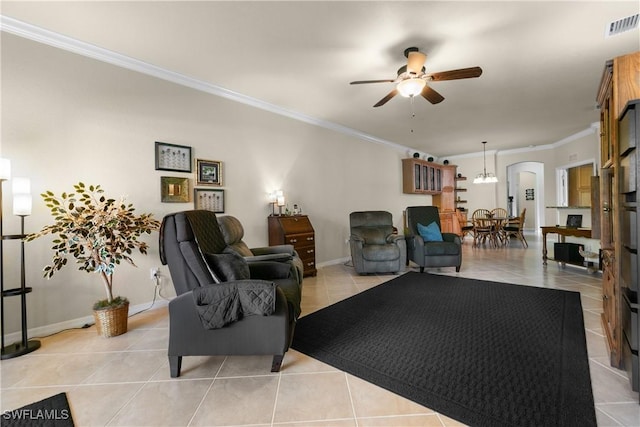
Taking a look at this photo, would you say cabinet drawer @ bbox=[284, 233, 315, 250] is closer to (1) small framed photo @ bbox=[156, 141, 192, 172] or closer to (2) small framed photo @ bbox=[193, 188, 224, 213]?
(2) small framed photo @ bbox=[193, 188, 224, 213]

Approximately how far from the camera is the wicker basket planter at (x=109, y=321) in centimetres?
229

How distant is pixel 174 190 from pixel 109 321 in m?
1.39

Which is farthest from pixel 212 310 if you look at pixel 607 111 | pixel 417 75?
pixel 607 111

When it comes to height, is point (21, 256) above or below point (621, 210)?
below

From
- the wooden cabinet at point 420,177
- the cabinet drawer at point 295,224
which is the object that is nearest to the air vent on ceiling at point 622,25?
the cabinet drawer at point 295,224

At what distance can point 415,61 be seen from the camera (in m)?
2.47

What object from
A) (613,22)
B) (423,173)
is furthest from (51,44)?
(423,173)

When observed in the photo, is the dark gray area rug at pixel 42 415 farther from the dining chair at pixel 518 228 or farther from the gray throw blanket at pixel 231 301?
the dining chair at pixel 518 228

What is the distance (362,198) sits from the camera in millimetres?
5777

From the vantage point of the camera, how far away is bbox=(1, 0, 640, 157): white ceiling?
2.09 metres

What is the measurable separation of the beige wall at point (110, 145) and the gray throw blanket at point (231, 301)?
1.65 meters

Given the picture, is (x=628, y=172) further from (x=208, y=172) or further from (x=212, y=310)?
(x=208, y=172)

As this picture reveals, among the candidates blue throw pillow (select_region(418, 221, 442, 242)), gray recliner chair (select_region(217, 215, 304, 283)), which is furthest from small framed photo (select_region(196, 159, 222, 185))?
blue throw pillow (select_region(418, 221, 442, 242))

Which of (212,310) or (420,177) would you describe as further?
(420,177)
